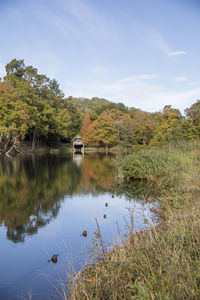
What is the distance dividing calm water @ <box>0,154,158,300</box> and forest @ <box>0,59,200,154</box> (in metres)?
12.6

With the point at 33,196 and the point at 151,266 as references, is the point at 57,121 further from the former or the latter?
the point at 151,266

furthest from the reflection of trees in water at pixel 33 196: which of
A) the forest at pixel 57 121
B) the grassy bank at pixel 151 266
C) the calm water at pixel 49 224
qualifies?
the forest at pixel 57 121

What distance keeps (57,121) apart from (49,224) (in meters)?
34.8

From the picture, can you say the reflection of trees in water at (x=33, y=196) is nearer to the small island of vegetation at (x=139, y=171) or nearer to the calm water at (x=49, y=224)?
the calm water at (x=49, y=224)

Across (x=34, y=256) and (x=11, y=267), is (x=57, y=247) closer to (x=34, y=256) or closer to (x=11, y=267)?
(x=34, y=256)

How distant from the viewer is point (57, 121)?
4072 cm

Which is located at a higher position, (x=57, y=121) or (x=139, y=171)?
(x=57, y=121)

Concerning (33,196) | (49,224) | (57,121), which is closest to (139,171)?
(33,196)

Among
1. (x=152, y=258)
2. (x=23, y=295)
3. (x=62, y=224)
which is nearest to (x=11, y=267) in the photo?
(x=23, y=295)

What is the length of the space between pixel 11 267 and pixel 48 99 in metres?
38.0

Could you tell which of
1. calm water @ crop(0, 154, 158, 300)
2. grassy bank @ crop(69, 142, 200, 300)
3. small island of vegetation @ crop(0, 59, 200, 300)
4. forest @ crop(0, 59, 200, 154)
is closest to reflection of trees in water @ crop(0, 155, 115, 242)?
calm water @ crop(0, 154, 158, 300)

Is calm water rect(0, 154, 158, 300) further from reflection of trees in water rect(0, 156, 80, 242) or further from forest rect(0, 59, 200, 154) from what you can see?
forest rect(0, 59, 200, 154)

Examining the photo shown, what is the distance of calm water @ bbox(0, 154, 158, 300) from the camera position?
4262 mm

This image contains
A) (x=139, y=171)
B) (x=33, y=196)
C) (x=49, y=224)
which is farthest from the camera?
(x=139, y=171)
